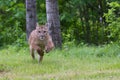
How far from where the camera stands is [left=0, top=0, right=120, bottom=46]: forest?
70.7 ft

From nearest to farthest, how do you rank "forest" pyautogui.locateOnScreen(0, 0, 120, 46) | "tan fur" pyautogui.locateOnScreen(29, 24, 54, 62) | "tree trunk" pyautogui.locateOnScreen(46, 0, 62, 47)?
"tan fur" pyautogui.locateOnScreen(29, 24, 54, 62), "tree trunk" pyautogui.locateOnScreen(46, 0, 62, 47), "forest" pyautogui.locateOnScreen(0, 0, 120, 46)

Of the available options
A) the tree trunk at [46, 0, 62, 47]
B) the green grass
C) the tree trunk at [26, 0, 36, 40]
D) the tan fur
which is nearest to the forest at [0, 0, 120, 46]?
the tree trunk at [26, 0, 36, 40]

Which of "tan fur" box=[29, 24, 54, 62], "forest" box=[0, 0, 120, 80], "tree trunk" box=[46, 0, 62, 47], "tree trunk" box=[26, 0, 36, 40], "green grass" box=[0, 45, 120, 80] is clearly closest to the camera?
"green grass" box=[0, 45, 120, 80]

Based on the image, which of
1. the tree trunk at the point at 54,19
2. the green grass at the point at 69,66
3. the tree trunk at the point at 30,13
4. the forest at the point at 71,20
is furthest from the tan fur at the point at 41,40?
the forest at the point at 71,20

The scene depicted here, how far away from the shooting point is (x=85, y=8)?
80.4 feet

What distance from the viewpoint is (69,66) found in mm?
11734

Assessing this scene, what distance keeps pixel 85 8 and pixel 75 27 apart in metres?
1.33

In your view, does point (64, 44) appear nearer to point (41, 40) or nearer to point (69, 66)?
point (41, 40)

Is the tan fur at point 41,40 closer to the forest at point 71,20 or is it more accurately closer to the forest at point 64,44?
the forest at point 64,44

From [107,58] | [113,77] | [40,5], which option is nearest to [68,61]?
[107,58]

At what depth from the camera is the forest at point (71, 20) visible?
21.5m

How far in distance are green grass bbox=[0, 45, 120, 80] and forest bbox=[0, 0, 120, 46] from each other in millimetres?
5173

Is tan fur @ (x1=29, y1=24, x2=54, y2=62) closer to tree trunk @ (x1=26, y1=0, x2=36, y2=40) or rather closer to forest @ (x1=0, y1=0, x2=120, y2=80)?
forest @ (x1=0, y1=0, x2=120, y2=80)

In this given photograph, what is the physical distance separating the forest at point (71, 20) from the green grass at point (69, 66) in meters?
5.17
